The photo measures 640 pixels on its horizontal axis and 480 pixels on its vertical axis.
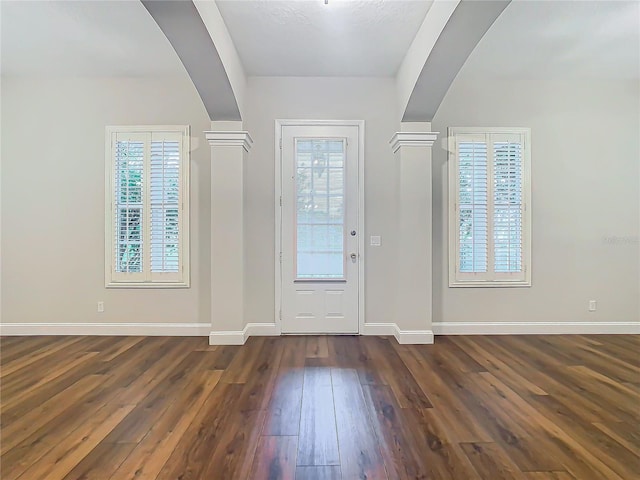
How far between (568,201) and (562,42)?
1800 mm

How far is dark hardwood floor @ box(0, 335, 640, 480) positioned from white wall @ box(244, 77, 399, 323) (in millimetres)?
664

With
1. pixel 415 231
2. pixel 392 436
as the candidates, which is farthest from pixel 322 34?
pixel 392 436

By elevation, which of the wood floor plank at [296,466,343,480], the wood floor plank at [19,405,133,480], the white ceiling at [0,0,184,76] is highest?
the white ceiling at [0,0,184,76]

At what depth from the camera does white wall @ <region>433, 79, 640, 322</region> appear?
4227mm

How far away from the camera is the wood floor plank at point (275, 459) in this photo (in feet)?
5.74

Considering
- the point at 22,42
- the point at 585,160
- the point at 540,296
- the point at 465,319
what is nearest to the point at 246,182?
Answer: the point at 22,42

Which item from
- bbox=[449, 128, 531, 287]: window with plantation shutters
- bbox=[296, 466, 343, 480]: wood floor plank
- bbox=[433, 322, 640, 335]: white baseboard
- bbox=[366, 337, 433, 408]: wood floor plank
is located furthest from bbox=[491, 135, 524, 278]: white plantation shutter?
bbox=[296, 466, 343, 480]: wood floor plank

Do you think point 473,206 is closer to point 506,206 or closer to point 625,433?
point 506,206

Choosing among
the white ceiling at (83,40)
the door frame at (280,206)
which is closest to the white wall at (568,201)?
the door frame at (280,206)

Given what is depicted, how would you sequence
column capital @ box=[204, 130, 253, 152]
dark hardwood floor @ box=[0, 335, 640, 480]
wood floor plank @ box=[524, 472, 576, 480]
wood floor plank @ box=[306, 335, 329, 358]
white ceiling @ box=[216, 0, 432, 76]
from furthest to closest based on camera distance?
column capital @ box=[204, 130, 253, 152] < wood floor plank @ box=[306, 335, 329, 358] < white ceiling @ box=[216, 0, 432, 76] < dark hardwood floor @ box=[0, 335, 640, 480] < wood floor plank @ box=[524, 472, 576, 480]

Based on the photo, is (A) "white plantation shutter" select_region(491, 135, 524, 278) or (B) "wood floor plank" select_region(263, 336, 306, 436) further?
(A) "white plantation shutter" select_region(491, 135, 524, 278)

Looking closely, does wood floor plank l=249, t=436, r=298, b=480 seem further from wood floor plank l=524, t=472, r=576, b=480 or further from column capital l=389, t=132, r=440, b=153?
column capital l=389, t=132, r=440, b=153

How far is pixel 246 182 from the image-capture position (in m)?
4.12

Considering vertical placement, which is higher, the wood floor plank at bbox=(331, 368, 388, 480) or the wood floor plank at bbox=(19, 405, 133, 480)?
the wood floor plank at bbox=(331, 368, 388, 480)
